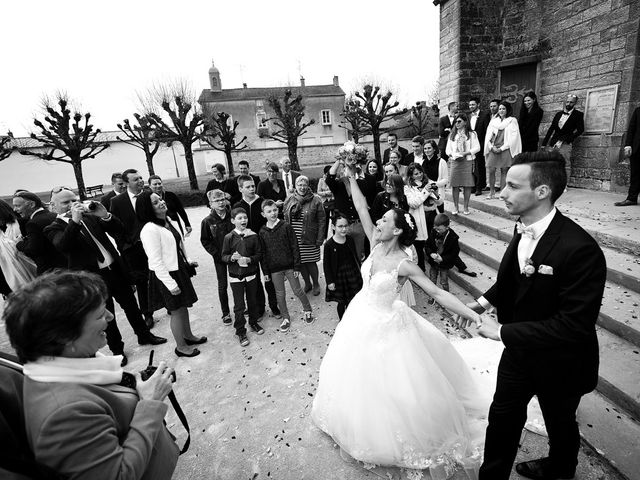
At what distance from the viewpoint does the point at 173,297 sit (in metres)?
3.92

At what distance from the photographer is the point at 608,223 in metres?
5.25

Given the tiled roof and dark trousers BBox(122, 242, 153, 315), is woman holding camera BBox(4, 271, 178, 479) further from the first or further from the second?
the tiled roof

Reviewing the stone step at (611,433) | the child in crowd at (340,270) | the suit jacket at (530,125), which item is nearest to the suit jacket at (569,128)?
the suit jacket at (530,125)

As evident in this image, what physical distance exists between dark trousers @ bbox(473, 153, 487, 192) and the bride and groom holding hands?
6.20 m

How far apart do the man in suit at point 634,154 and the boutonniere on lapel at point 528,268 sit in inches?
225

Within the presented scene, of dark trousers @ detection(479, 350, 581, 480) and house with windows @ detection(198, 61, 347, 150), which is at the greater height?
house with windows @ detection(198, 61, 347, 150)

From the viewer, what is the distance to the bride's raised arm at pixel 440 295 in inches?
88.4

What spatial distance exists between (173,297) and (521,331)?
3.48 metres

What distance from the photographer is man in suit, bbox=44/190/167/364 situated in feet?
12.3

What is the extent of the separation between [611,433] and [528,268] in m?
1.79

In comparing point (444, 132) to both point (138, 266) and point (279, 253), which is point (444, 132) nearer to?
point (279, 253)

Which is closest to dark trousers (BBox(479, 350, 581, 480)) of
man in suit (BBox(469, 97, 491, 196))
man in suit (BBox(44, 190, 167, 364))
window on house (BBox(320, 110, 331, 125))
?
man in suit (BBox(44, 190, 167, 364))

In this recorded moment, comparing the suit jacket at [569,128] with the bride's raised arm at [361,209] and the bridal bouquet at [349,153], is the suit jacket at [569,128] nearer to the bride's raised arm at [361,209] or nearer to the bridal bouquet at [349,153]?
the bridal bouquet at [349,153]

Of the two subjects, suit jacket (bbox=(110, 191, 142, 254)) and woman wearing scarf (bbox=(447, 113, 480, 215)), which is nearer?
suit jacket (bbox=(110, 191, 142, 254))
